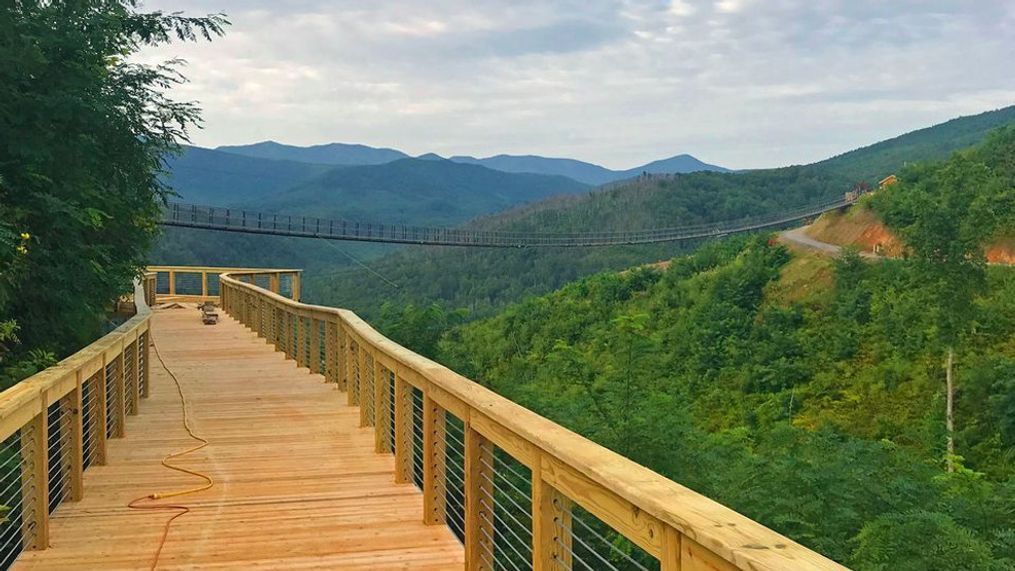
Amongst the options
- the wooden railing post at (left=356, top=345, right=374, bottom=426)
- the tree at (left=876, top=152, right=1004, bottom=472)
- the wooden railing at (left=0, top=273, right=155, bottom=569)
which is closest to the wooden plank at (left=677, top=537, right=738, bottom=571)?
the wooden railing at (left=0, top=273, right=155, bottom=569)

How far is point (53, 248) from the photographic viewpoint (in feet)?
23.4

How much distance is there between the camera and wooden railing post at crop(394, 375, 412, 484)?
5.20 metres

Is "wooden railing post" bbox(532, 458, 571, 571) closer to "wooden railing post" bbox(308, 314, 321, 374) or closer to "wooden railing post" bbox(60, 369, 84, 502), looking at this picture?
"wooden railing post" bbox(60, 369, 84, 502)

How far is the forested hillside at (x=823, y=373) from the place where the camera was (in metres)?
6.64

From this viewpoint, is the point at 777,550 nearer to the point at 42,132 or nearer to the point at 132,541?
the point at 132,541

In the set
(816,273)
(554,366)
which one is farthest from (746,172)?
(554,366)

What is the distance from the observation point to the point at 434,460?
14.5 feet

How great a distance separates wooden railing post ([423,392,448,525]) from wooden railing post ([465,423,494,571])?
2.78 ft

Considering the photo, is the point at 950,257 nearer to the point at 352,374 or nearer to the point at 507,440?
the point at 352,374

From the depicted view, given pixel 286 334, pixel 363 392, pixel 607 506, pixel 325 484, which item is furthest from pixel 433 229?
pixel 607 506

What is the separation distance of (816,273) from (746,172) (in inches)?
3169

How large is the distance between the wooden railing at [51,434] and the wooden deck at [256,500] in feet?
0.45

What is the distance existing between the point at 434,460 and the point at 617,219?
9110cm

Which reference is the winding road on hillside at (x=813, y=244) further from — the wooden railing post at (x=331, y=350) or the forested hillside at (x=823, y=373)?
the wooden railing post at (x=331, y=350)
